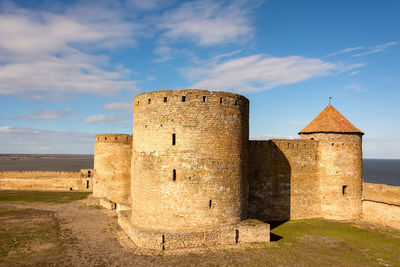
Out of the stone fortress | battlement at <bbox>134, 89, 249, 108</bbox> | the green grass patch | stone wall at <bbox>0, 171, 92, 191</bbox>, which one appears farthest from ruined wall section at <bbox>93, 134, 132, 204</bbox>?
battlement at <bbox>134, 89, 249, 108</bbox>

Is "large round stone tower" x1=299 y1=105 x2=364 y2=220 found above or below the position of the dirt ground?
above

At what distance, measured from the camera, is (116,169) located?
75.0 feet

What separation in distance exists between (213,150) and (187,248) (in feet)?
15.6

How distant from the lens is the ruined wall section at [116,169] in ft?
75.1

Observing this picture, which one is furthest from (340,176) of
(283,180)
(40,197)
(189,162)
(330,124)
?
(40,197)

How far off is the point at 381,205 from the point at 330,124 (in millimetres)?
6057

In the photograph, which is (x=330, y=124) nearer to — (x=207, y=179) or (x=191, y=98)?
(x=207, y=179)

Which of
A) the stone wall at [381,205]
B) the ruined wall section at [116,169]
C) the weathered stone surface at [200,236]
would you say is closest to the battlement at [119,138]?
the ruined wall section at [116,169]

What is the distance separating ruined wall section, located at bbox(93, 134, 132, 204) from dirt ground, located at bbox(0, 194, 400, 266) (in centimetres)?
449

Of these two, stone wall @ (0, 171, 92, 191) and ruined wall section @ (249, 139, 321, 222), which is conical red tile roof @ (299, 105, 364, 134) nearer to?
ruined wall section @ (249, 139, 321, 222)

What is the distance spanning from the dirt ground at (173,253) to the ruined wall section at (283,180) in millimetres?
1224

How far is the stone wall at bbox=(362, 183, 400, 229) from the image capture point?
17062 millimetres

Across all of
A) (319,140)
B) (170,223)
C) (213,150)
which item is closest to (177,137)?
(213,150)

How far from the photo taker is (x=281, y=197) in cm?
1842
